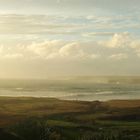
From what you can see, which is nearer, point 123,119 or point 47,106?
point 123,119

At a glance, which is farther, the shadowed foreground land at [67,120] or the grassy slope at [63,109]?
the grassy slope at [63,109]

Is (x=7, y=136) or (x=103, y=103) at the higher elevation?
(x=103, y=103)

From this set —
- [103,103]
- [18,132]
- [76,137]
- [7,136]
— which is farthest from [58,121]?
[103,103]

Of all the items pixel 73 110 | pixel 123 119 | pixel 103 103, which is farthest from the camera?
pixel 103 103

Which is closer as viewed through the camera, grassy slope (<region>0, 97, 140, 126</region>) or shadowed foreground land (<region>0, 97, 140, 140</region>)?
shadowed foreground land (<region>0, 97, 140, 140</region>)

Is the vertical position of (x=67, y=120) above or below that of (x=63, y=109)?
below

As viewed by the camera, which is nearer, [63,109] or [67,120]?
[67,120]

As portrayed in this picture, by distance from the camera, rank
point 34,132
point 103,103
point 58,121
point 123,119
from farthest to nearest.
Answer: point 103,103
point 123,119
point 58,121
point 34,132

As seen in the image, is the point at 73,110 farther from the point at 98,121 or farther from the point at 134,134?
the point at 134,134
